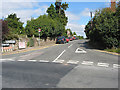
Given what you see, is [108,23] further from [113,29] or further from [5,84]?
[5,84]

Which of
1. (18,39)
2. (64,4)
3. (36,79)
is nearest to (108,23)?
(18,39)

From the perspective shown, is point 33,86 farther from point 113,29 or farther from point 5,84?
point 113,29

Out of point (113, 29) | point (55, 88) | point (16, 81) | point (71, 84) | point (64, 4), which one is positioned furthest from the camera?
point (64, 4)

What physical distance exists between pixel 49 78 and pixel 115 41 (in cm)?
1363

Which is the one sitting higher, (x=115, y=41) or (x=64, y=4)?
(x=64, y=4)

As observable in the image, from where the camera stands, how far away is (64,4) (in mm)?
60062

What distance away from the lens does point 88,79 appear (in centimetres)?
604

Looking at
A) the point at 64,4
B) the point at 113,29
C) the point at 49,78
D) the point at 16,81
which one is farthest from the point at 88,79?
the point at 64,4

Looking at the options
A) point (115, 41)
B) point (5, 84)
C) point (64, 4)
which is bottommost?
point (5, 84)

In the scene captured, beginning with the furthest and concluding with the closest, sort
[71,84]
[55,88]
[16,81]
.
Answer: [16,81]
[71,84]
[55,88]

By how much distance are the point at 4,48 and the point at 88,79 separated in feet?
47.9

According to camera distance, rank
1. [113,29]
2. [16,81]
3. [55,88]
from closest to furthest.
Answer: [55,88] < [16,81] < [113,29]

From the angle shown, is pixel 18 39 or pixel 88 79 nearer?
pixel 88 79

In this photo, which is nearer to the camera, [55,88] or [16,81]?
[55,88]
